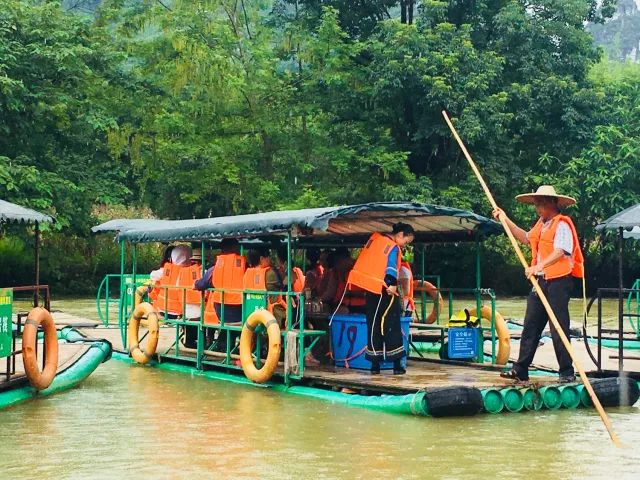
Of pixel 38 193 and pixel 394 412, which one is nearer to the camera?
pixel 394 412

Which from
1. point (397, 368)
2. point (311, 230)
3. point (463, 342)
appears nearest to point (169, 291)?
point (311, 230)

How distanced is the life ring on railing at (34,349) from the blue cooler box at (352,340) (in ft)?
9.66

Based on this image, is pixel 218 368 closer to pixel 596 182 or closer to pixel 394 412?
pixel 394 412

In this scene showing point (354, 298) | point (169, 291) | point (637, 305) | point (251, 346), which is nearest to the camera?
point (251, 346)

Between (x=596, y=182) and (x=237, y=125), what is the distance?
398 inches

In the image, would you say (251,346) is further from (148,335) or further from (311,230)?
(148,335)

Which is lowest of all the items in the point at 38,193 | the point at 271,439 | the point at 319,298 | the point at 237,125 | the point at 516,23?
the point at 271,439

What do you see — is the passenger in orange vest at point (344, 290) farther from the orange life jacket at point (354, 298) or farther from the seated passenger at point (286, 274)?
the seated passenger at point (286, 274)

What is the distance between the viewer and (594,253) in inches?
1335

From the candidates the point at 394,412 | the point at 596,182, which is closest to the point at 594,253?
the point at 596,182

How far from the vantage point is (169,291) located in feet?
50.0

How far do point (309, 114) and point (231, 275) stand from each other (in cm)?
1908

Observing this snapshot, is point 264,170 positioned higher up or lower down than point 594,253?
higher up

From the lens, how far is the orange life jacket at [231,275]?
13.2 m
